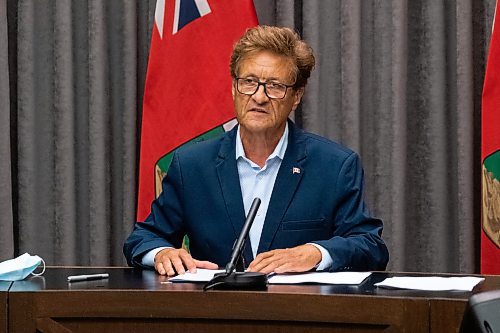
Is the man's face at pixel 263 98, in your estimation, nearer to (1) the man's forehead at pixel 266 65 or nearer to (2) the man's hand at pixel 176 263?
(1) the man's forehead at pixel 266 65

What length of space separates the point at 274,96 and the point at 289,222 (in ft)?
1.22

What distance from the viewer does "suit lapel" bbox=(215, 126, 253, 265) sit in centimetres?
250

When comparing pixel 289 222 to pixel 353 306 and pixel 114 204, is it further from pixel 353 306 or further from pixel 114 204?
pixel 114 204

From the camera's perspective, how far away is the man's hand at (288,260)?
2.19 m

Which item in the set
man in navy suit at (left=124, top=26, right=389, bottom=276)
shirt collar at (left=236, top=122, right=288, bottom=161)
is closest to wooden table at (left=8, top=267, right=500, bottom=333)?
man in navy suit at (left=124, top=26, right=389, bottom=276)

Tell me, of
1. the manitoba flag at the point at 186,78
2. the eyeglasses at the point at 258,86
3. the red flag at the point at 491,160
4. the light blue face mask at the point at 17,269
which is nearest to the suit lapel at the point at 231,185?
the eyeglasses at the point at 258,86

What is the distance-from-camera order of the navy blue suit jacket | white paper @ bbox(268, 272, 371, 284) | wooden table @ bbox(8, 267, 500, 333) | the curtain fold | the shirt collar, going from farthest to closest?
the curtain fold, the shirt collar, the navy blue suit jacket, white paper @ bbox(268, 272, 371, 284), wooden table @ bbox(8, 267, 500, 333)

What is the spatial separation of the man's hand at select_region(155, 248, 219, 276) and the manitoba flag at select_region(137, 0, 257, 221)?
3.54 ft

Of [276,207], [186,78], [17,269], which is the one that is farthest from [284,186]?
[186,78]

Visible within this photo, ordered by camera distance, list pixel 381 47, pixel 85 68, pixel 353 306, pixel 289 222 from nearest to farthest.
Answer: pixel 353 306 < pixel 289 222 < pixel 381 47 < pixel 85 68

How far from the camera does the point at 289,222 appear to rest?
2512 mm

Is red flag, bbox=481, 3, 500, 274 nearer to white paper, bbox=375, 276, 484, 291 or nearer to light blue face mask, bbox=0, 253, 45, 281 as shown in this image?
white paper, bbox=375, 276, 484, 291

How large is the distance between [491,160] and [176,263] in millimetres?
1432

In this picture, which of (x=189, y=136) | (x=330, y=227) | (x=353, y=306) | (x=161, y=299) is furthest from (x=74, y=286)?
(x=189, y=136)
